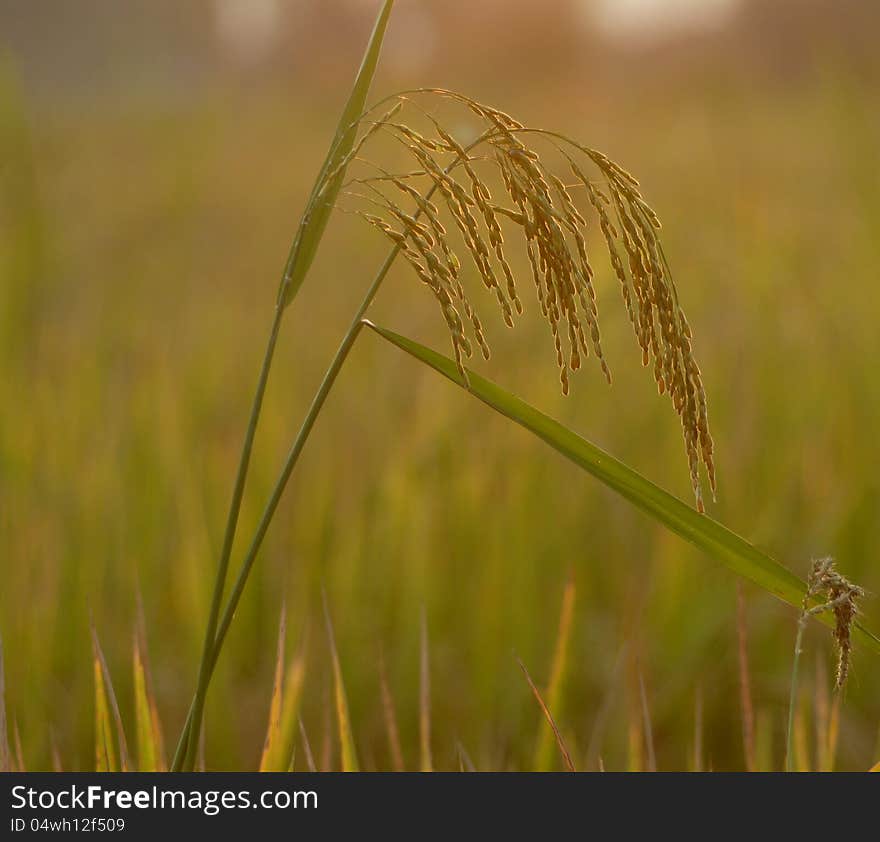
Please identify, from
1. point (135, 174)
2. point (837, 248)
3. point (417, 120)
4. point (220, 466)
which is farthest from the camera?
point (417, 120)

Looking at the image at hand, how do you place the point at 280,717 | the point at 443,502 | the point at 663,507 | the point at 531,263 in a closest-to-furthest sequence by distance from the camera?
the point at 531,263
the point at 663,507
the point at 280,717
the point at 443,502

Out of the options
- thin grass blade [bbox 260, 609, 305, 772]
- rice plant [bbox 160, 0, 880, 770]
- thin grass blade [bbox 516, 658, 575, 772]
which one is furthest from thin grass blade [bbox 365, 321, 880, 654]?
thin grass blade [bbox 260, 609, 305, 772]

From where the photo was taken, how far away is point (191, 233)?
5.44m

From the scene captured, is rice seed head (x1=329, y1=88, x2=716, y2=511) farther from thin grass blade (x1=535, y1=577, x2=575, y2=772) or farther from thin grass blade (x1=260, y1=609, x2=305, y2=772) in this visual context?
thin grass blade (x1=535, y1=577, x2=575, y2=772)

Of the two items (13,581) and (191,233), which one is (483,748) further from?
(191,233)

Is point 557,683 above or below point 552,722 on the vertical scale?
above

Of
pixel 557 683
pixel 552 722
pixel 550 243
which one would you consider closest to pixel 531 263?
pixel 550 243

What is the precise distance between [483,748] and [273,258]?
3.87 m

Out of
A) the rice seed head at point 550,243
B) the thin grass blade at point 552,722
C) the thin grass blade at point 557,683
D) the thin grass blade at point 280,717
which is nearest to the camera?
the rice seed head at point 550,243

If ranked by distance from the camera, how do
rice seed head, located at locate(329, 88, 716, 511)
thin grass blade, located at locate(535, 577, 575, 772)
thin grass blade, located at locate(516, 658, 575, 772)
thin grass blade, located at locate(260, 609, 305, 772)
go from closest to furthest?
rice seed head, located at locate(329, 88, 716, 511) → thin grass blade, located at locate(516, 658, 575, 772) → thin grass blade, located at locate(260, 609, 305, 772) → thin grass blade, located at locate(535, 577, 575, 772)

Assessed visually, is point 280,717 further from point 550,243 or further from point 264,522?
point 550,243

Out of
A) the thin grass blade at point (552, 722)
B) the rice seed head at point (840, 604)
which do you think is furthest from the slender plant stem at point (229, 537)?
the rice seed head at point (840, 604)

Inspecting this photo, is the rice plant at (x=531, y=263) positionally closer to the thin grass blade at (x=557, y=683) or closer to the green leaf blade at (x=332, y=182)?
the green leaf blade at (x=332, y=182)
